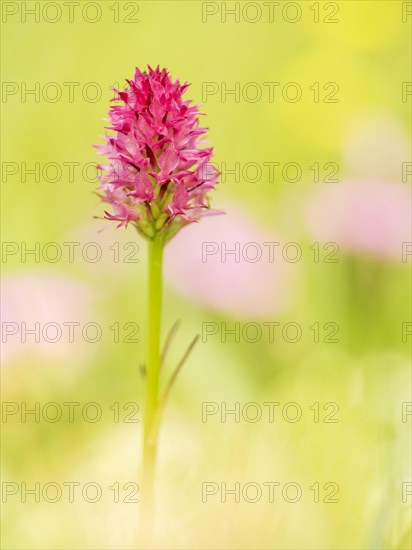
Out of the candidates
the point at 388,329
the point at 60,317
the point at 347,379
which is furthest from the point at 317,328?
the point at 60,317

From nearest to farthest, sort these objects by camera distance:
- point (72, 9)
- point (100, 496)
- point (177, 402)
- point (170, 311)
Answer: point (100, 496)
point (177, 402)
point (170, 311)
point (72, 9)

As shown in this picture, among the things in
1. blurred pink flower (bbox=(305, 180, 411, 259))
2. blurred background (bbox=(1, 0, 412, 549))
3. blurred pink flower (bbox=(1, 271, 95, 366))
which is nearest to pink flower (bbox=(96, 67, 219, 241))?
blurred background (bbox=(1, 0, 412, 549))

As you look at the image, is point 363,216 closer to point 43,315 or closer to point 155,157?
point 43,315

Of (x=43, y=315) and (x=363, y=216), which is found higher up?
(x=363, y=216)

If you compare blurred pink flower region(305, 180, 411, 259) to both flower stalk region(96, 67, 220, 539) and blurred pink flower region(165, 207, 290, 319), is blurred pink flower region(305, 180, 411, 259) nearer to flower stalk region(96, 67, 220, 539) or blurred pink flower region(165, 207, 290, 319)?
blurred pink flower region(165, 207, 290, 319)

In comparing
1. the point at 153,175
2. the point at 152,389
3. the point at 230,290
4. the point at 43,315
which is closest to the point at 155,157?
the point at 153,175

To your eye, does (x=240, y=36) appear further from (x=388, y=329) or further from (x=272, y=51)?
(x=388, y=329)
